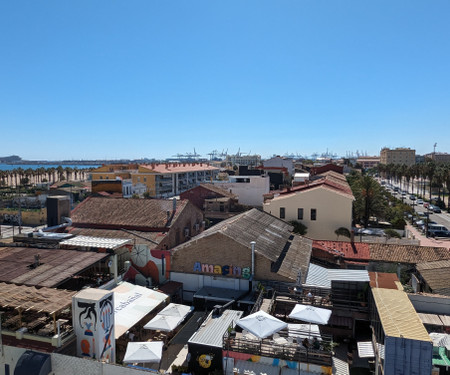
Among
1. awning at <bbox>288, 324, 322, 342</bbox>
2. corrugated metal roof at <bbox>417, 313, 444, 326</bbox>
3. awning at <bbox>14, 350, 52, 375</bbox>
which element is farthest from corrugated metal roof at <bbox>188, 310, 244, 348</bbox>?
corrugated metal roof at <bbox>417, 313, 444, 326</bbox>

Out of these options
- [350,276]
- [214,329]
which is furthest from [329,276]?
[214,329]

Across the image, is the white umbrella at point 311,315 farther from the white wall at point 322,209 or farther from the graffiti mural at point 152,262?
the white wall at point 322,209

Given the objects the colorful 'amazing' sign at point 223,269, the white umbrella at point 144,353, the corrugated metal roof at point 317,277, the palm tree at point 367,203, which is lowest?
the white umbrella at point 144,353

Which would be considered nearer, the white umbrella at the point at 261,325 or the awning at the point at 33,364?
the awning at the point at 33,364

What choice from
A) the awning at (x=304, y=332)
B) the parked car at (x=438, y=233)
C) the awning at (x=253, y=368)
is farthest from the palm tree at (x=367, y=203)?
the awning at (x=253, y=368)

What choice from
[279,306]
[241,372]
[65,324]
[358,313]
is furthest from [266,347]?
[65,324]

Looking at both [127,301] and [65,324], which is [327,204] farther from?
[65,324]
